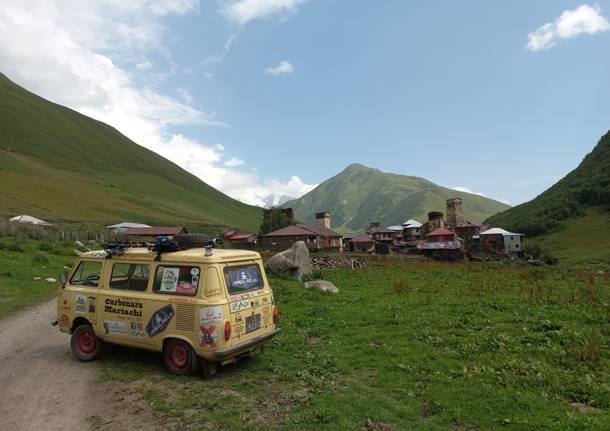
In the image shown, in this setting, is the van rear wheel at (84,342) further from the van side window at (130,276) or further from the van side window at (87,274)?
the van side window at (130,276)

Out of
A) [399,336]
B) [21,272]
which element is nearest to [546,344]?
[399,336]

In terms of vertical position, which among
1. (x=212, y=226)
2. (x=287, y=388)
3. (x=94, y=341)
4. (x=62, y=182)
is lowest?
(x=287, y=388)

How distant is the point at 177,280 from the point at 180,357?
1.71 m

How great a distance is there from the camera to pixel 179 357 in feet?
28.6

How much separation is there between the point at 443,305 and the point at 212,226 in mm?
115376

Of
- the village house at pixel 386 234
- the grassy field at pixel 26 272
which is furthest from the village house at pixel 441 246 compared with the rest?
the grassy field at pixel 26 272

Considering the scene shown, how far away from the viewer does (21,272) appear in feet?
69.3

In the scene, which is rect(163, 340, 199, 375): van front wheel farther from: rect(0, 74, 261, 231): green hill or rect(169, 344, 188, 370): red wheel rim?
rect(0, 74, 261, 231): green hill

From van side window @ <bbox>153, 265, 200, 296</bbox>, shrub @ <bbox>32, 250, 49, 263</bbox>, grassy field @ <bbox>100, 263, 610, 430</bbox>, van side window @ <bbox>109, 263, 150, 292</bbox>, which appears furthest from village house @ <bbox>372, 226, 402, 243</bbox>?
van side window @ <bbox>153, 265, 200, 296</bbox>

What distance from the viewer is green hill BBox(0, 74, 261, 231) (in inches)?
3766

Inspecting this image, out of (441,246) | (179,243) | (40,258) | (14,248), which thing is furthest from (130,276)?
(441,246)

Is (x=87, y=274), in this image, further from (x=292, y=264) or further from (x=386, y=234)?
(x=386, y=234)

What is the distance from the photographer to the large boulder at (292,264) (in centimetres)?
2539

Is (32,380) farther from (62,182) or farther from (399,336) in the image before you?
(62,182)
